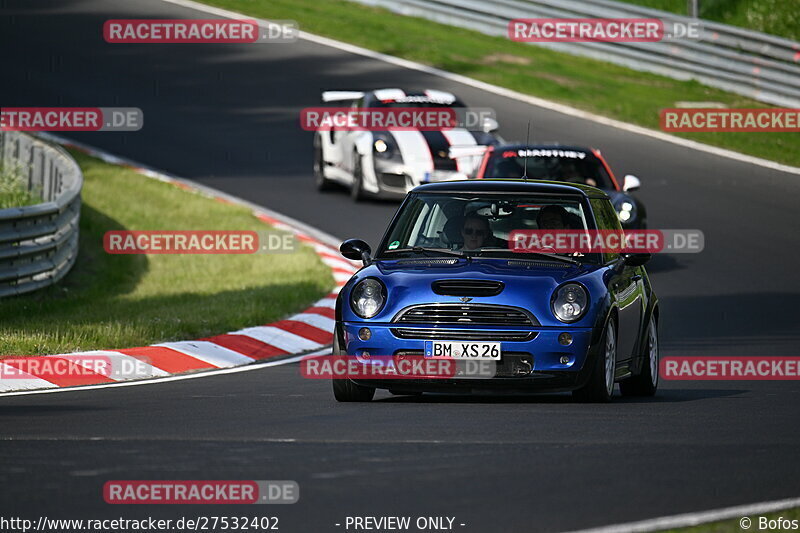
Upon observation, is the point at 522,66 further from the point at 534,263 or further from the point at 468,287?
the point at 468,287

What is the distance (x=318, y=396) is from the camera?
34.7 feet

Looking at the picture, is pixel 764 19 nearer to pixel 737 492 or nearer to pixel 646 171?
pixel 646 171

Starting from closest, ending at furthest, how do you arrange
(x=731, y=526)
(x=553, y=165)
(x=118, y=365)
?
(x=731, y=526)
(x=118, y=365)
(x=553, y=165)

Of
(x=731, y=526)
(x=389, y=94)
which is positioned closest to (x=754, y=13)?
(x=389, y=94)

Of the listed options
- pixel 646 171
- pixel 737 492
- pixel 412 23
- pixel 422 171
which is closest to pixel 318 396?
pixel 737 492

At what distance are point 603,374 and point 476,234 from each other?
4.28 ft

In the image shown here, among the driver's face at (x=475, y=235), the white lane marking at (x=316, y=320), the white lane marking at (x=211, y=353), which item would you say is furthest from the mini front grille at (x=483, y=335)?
the white lane marking at (x=316, y=320)

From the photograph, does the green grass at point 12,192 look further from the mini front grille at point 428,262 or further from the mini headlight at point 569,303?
the mini headlight at point 569,303

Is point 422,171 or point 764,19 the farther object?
point 764,19

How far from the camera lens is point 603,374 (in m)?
9.99

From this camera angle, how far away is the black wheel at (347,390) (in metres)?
10.1

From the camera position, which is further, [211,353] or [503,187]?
[211,353]

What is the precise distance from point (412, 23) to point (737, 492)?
1120 inches

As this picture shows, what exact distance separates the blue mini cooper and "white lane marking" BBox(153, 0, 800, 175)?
1498 cm
